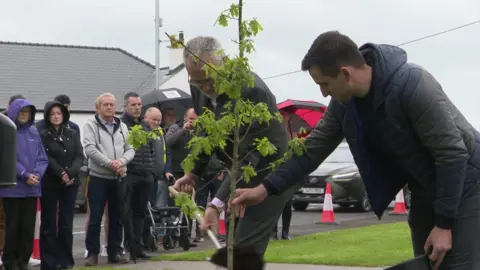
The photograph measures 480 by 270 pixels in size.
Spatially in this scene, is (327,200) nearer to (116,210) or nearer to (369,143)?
(116,210)

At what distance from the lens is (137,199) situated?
11.4 meters

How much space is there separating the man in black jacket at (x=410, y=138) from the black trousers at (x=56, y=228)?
566 centimetres

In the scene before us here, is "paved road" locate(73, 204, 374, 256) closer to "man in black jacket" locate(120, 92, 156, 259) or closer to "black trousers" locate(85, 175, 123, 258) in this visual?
"man in black jacket" locate(120, 92, 156, 259)

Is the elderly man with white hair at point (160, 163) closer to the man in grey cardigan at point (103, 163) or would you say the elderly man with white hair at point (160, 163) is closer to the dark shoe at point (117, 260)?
the man in grey cardigan at point (103, 163)

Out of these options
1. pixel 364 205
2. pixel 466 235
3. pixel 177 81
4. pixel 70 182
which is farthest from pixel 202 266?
pixel 177 81

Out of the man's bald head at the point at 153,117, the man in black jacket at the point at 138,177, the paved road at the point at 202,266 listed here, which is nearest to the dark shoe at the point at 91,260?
the paved road at the point at 202,266

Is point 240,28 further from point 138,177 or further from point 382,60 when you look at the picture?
point 138,177

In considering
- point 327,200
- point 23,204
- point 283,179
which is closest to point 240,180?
point 283,179

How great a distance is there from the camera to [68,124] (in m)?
10.4

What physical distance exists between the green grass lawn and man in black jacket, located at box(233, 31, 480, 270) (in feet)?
18.6

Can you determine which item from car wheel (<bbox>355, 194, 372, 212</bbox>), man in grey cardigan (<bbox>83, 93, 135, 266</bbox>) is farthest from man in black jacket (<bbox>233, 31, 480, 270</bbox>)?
car wheel (<bbox>355, 194, 372, 212</bbox>)

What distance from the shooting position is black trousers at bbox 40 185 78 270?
995 cm

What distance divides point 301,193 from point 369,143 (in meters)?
17.0

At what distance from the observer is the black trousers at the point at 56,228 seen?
9953mm
